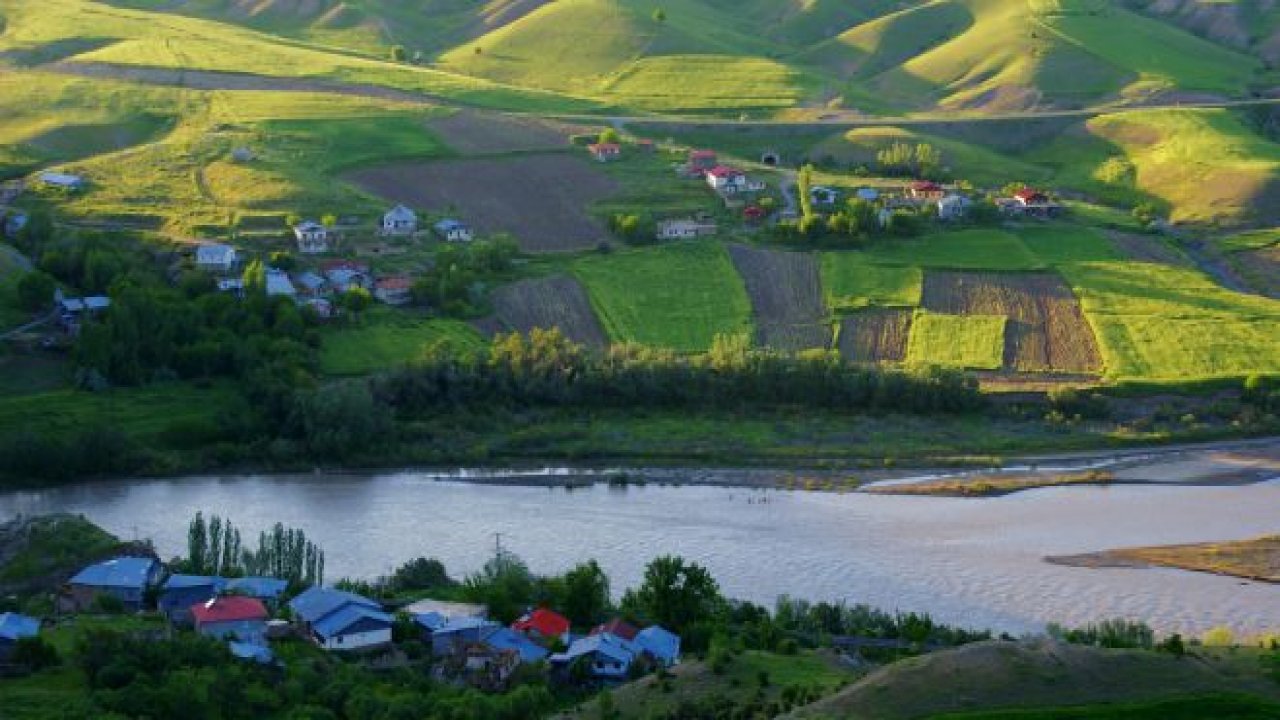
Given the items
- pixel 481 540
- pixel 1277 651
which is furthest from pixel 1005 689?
pixel 481 540

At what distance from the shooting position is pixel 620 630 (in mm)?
27484

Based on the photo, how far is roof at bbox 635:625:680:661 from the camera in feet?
88.6

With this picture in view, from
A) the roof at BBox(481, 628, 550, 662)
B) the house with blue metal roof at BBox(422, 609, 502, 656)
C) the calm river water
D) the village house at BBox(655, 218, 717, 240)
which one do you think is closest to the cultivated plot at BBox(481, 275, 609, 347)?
the village house at BBox(655, 218, 717, 240)

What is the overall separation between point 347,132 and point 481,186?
629 centimetres

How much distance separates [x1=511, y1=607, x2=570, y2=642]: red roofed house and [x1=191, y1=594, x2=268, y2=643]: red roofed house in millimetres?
3570

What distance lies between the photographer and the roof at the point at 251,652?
25.8 m

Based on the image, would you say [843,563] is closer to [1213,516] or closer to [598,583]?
[598,583]

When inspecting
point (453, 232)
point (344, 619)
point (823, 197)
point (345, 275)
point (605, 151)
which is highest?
point (605, 151)

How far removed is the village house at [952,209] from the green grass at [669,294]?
23.5ft

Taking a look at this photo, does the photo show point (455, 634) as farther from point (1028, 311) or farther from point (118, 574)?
point (1028, 311)

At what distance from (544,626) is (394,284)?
22321mm

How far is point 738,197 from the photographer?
57.5 m

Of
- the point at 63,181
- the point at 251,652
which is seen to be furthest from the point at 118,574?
the point at 63,181

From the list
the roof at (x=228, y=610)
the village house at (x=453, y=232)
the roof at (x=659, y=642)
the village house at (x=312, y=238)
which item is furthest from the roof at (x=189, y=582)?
the village house at (x=453, y=232)
